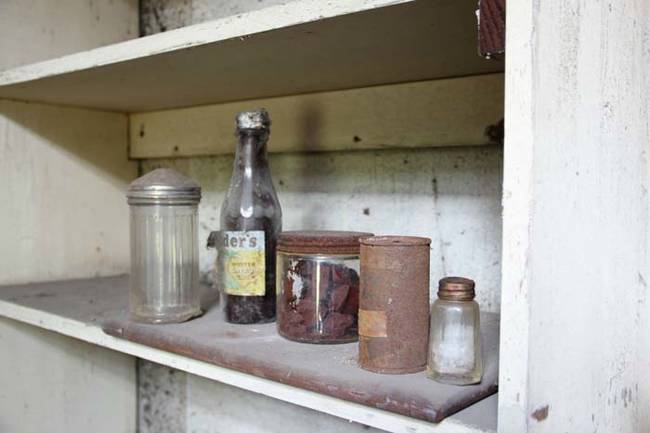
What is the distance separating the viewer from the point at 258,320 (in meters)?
0.84

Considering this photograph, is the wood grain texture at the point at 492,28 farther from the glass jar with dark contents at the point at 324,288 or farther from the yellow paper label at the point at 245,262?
the yellow paper label at the point at 245,262

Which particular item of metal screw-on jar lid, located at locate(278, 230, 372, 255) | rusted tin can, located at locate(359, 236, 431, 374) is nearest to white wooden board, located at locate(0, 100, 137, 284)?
metal screw-on jar lid, located at locate(278, 230, 372, 255)

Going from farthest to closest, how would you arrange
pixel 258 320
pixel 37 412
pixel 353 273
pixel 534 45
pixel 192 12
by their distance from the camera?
pixel 192 12 < pixel 37 412 < pixel 258 320 < pixel 353 273 < pixel 534 45

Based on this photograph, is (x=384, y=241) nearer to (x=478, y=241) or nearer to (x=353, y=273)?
(x=353, y=273)

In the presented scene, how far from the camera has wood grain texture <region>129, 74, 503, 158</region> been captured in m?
0.90

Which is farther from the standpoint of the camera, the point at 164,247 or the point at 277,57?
the point at 164,247

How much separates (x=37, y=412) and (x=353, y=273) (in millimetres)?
842

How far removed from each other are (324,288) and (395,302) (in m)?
0.15

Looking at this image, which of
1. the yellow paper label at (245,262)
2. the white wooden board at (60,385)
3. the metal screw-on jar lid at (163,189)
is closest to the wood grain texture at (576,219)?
the yellow paper label at (245,262)

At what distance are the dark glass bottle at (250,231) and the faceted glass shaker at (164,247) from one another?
81 mm

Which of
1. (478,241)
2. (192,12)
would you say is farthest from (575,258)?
(192,12)

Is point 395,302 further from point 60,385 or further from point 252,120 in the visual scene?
point 60,385

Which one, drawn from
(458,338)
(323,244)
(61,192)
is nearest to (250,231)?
(323,244)

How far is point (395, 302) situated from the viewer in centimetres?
59
